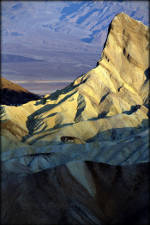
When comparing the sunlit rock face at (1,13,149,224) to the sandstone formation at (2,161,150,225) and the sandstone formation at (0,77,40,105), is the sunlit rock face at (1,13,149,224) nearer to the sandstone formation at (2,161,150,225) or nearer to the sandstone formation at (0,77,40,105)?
the sandstone formation at (2,161,150,225)

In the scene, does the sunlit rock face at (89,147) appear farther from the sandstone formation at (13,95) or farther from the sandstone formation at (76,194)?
the sandstone formation at (13,95)

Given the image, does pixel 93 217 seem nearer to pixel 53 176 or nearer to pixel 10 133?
pixel 53 176

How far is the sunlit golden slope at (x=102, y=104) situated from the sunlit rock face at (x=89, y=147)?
0.15 meters

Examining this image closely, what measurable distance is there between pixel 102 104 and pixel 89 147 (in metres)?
23.0

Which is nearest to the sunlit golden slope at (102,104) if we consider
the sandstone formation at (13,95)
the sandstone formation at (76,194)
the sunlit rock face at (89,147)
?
the sunlit rock face at (89,147)

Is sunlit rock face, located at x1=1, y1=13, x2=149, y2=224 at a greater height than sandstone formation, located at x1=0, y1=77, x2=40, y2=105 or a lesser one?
greater

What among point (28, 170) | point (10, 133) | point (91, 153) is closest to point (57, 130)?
point (10, 133)

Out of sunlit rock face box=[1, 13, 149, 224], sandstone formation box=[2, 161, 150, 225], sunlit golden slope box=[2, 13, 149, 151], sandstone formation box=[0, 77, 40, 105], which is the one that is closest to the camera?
sandstone formation box=[2, 161, 150, 225]

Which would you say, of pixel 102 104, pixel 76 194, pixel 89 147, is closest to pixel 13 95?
pixel 102 104

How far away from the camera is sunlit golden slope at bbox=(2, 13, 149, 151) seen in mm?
51156

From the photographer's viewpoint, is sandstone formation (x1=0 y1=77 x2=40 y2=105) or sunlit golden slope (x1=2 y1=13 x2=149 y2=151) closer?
sunlit golden slope (x1=2 y1=13 x2=149 y2=151)

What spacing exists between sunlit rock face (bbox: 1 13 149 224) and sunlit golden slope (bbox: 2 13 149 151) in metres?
0.15

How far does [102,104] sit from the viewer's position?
6131cm

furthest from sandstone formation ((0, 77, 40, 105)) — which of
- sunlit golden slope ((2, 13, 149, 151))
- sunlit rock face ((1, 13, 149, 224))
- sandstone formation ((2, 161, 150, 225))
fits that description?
sandstone formation ((2, 161, 150, 225))
